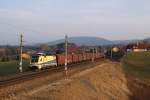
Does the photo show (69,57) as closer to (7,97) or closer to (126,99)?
(126,99)

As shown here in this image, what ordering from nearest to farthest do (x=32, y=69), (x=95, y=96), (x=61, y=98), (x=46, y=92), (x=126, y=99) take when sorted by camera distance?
1. (x=61, y=98)
2. (x=46, y=92)
3. (x=95, y=96)
4. (x=126, y=99)
5. (x=32, y=69)

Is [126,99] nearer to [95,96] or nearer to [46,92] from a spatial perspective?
[95,96]

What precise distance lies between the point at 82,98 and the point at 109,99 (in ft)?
17.8

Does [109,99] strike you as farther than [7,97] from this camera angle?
Yes

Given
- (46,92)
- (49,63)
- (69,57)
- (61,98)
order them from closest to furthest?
(61,98), (46,92), (49,63), (69,57)

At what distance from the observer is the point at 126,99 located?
41.3 m

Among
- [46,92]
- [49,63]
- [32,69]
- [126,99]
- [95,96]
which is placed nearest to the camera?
[46,92]

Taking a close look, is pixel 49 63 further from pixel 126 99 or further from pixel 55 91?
pixel 55 91

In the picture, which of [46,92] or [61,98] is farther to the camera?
[46,92]

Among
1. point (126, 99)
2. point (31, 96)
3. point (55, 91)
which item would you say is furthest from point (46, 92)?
point (126, 99)

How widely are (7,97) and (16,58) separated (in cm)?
8333

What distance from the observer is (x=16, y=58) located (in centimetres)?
10788

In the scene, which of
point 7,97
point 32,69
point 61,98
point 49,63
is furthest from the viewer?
point 49,63

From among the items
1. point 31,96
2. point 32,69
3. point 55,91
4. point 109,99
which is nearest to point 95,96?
point 109,99
